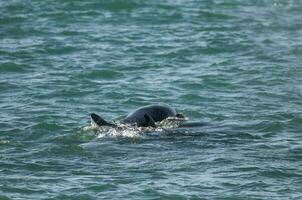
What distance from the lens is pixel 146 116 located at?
48.5ft

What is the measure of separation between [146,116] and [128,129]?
41 cm

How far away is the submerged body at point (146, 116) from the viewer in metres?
15.0

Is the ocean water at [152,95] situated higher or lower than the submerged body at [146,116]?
lower

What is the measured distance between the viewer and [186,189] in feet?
39.2

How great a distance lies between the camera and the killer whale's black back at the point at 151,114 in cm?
1525

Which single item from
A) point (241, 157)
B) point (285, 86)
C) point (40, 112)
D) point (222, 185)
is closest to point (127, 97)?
point (40, 112)

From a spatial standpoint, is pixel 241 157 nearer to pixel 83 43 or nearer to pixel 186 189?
pixel 186 189

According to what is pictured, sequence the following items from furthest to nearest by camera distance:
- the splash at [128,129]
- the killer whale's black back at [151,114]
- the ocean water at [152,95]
A: the killer whale's black back at [151,114] → the splash at [128,129] → the ocean water at [152,95]

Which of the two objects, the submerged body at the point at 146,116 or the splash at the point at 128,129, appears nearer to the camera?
the splash at the point at 128,129

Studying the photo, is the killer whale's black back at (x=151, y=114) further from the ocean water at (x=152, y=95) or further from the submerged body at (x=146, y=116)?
the ocean water at (x=152, y=95)

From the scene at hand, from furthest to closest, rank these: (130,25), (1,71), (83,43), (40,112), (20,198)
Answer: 1. (130,25)
2. (83,43)
3. (1,71)
4. (40,112)
5. (20,198)

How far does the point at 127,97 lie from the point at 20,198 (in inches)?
296

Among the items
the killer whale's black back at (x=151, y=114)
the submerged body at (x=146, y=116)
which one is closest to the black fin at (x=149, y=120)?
the submerged body at (x=146, y=116)

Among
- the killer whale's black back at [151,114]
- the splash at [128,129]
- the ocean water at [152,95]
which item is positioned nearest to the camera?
the ocean water at [152,95]
